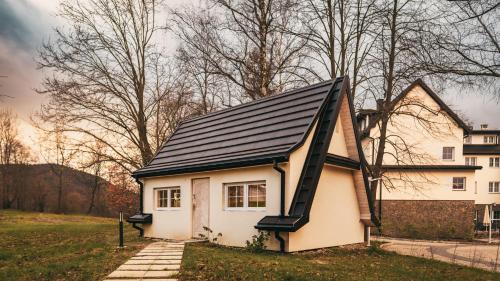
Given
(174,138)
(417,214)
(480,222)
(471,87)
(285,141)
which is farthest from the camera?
(480,222)

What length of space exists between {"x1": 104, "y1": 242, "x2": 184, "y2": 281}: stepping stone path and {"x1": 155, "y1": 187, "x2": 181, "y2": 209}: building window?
4.39m

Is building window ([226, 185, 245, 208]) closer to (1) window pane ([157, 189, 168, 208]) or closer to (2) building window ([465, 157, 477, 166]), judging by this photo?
(1) window pane ([157, 189, 168, 208])

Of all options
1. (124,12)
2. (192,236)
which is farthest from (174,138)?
(124,12)

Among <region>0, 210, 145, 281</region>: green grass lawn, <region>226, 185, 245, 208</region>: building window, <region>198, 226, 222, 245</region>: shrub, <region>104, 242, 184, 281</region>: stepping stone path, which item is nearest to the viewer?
<region>104, 242, 184, 281</region>: stepping stone path

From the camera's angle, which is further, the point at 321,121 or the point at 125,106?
the point at 125,106

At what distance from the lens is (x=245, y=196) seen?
12.5 m

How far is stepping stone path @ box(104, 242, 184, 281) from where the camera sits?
24.3 feet

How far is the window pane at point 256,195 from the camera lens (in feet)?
39.4

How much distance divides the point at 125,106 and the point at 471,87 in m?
19.5

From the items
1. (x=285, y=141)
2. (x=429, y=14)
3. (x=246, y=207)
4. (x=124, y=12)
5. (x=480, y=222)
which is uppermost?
(x=124, y=12)

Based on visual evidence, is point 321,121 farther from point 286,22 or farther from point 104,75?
point 104,75

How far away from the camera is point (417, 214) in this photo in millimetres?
33531

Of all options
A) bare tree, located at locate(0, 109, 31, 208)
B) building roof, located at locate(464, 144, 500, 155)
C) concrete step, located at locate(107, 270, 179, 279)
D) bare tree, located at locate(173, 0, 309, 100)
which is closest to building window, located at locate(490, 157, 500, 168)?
building roof, located at locate(464, 144, 500, 155)

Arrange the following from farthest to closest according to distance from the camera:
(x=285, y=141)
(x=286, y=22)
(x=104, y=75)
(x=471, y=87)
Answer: (x=104, y=75)
(x=286, y=22)
(x=285, y=141)
(x=471, y=87)
